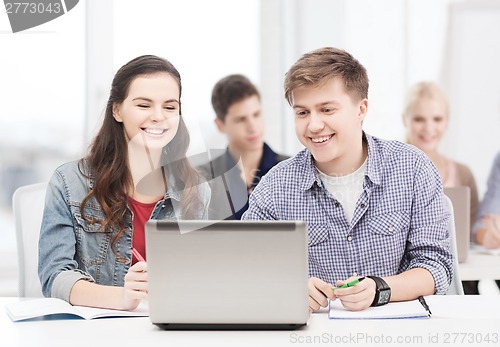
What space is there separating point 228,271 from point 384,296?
1.38 ft

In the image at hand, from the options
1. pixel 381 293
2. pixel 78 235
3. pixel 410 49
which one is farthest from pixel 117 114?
pixel 410 49

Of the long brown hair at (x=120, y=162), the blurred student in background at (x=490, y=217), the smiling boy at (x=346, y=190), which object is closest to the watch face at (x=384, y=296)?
the smiling boy at (x=346, y=190)

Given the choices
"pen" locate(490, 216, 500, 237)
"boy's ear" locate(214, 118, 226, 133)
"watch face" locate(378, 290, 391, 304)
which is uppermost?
"boy's ear" locate(214, 118, 226, 133)

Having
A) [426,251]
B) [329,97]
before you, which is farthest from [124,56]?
[426,251]

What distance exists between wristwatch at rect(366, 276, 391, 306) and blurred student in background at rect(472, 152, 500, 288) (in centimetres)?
127

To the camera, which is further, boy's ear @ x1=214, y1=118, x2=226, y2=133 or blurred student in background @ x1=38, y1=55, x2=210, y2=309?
boy's ear @ x1=214, y1=118, x2=226, y2=133

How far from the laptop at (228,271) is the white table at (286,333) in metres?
0.04

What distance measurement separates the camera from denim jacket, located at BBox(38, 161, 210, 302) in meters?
1.83

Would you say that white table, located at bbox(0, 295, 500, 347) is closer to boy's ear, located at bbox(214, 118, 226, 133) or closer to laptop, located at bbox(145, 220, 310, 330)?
laptop, located at bbox(145, 220, 310, 330)

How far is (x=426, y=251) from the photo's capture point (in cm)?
182

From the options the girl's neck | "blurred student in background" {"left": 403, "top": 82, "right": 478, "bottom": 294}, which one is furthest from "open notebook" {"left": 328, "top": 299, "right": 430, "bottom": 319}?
"blurred student in background" {"left": 403, "top": 82, "right": 478, "bottom": 294}

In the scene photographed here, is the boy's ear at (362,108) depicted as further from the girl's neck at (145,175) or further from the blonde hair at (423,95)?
the blonde hair at (423,95)

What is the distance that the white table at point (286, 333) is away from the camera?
135 cm

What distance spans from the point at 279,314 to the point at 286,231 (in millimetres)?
174
